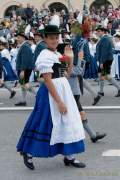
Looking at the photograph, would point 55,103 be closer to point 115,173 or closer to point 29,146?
point 29,146

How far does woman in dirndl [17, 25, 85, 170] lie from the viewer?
6.85 m

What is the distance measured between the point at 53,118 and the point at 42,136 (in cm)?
23

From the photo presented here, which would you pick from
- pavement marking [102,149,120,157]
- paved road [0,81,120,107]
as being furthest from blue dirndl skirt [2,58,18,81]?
pavement marking [102,149,120,157]

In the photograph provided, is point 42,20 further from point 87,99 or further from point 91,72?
point 87,99

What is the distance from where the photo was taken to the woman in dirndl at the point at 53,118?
6.85m

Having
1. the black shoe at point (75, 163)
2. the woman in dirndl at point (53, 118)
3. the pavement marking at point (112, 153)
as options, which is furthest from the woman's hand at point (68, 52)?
the pavement marking at point (112, 153)

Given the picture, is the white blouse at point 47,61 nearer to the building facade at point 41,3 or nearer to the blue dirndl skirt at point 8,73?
the blue dirndl skirt at point 8,73

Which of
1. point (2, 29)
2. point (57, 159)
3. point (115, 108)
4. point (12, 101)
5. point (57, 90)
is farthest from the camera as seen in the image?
point (2, 29)

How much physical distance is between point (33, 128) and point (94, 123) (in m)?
3.34

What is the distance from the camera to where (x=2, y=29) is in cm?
2400

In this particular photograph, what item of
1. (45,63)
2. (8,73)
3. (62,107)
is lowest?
(8,73)

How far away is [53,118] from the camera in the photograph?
6.88 metres

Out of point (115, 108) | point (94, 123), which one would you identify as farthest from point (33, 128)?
point (115, 108)

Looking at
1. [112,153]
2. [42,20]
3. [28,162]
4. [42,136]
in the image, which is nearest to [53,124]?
[42,136]
